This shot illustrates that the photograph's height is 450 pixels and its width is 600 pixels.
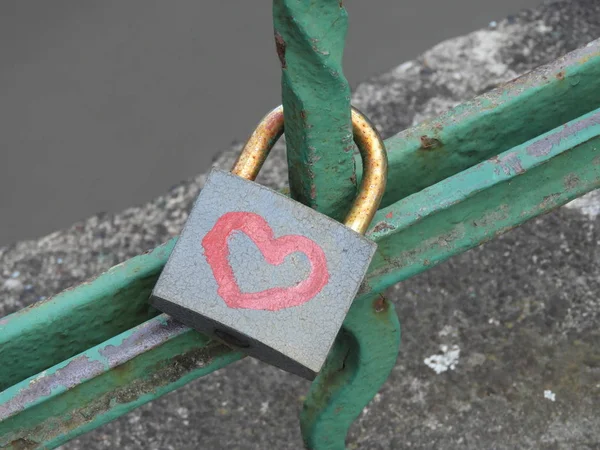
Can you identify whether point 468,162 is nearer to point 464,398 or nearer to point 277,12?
point 277,12

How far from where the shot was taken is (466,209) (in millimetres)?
762

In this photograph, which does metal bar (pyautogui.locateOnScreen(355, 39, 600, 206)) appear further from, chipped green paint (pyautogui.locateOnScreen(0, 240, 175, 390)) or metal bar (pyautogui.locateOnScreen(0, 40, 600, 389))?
chipped green paint (pyautogui.locateOnScreen(0, 240, 175, 390))

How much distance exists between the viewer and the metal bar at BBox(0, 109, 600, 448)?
0.74 m

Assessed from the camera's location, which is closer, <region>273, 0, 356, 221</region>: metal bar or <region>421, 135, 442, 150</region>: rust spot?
<region>273, 0, 356, 221</region>: metal bar

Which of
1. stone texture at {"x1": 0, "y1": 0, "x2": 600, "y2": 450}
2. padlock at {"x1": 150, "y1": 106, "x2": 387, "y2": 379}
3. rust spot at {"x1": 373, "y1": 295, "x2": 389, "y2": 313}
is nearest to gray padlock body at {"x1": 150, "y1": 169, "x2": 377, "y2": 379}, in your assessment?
padlock at {"x1": 150, "y1": 106, "x2": 387, "y2": 379}

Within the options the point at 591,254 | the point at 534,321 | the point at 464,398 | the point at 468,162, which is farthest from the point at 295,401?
the point at 468,162

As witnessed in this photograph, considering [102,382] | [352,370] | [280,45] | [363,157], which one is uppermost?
[280,45]

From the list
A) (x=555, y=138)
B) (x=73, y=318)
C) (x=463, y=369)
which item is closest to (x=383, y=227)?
(x=555, y=138)

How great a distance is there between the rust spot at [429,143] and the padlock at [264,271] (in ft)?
0.45

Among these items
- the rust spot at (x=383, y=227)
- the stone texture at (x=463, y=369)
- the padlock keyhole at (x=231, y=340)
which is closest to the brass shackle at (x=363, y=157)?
the rust spot at (x=383, y=227)

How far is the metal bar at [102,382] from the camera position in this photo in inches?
27.2

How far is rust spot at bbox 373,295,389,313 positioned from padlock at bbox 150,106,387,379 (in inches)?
4.6

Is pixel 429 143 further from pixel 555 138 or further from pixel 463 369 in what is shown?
pixel 463 369

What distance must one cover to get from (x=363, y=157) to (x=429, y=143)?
0.09 meters
